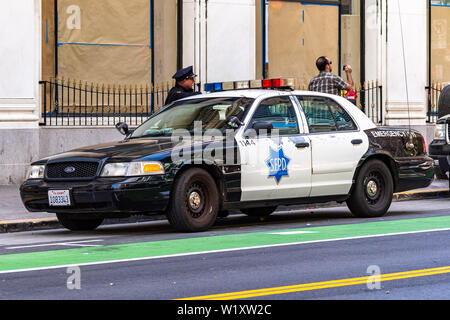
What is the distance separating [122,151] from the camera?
34.4 feet

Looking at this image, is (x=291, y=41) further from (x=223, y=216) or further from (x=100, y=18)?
(x=223, y=216)

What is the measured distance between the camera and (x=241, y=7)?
19.8m

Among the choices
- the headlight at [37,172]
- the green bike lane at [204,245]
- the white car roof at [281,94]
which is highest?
the white car roof at [281,94]

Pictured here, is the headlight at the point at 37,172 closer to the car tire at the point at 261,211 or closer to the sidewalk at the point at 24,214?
the sidewalk at the point at 24,214

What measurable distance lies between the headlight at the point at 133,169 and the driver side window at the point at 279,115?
1517 millimetres

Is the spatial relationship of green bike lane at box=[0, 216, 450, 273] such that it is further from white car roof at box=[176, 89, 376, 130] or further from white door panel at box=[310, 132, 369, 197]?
white car roof at box=[176, 89, 376, 130]

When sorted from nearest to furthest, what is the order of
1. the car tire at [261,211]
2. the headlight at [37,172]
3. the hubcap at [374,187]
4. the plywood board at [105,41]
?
the headlight at [37,172]
the hubcap at [374,187]
the car tire at [261,211]
the plywood board at [105,41]

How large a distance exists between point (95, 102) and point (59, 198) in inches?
333

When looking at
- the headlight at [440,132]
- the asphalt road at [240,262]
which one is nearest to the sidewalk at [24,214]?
the asphalt road at [240,262]

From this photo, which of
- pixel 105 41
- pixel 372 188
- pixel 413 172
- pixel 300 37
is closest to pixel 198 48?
pixel 105 41

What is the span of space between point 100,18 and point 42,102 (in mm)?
2248

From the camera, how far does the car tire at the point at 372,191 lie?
12117 mm

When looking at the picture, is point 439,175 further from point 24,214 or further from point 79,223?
point 79,223

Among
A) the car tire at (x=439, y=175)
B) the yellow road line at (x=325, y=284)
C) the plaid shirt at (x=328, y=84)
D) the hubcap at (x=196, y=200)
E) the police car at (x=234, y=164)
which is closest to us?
the yellow road line at (x=325, y=284)
